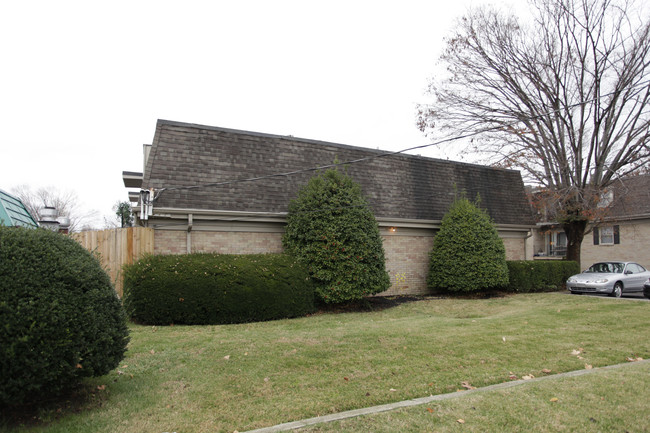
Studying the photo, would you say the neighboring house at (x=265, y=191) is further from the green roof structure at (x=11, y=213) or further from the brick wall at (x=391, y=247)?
the green roof structure at (x=11, y=213)

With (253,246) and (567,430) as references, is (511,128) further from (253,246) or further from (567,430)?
(567,430)

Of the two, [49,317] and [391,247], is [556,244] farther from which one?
[49,317]

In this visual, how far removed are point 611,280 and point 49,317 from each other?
731 inches

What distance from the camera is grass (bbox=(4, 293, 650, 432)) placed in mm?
4398

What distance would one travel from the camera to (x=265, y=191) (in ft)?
44.8

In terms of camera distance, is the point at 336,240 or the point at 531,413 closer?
the point at 531,413

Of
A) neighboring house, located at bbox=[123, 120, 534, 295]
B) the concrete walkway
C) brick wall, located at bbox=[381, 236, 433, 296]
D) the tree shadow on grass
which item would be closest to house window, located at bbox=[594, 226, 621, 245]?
neighboring house, located at bbox=[123, 120, 534, 295]

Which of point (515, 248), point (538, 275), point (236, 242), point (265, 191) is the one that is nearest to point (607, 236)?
point (515, 248)

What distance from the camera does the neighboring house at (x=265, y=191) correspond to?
488 inches

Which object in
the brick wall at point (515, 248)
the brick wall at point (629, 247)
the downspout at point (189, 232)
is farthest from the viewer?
the brick wall at point (629, 247)

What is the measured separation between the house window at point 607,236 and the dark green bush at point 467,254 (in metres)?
17.0

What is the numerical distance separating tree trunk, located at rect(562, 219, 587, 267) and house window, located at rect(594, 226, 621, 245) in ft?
32.4

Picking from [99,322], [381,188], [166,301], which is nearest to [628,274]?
[381,188]

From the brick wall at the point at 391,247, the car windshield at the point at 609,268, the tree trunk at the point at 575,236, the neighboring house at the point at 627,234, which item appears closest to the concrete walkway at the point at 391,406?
the brick wall at the point at 391,247
